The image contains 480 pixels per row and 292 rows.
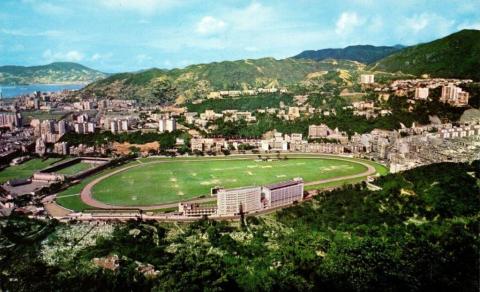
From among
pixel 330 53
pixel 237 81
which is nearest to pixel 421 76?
pixel 237 81

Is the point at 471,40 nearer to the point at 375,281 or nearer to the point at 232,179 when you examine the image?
the point at 232,179

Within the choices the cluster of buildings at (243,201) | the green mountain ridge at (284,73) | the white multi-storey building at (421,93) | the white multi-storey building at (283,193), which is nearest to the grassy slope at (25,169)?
the cluster of buildings at (243,201)

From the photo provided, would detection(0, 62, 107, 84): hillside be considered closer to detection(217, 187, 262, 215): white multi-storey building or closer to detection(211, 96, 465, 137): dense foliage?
detection(211, 96, 465, 137): dense foliage

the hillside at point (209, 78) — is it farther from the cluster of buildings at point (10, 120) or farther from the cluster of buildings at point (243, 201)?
the cluster of buildings at point (243, 201)

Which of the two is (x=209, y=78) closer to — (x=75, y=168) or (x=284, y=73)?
(x=284, y=73)

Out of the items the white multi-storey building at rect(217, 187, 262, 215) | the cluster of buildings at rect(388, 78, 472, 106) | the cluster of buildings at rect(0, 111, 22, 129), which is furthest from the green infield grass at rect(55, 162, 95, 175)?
the cluster of buildings at rect(388, 78, 472, 106)

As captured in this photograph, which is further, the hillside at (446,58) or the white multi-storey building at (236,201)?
the hillside at (446,58)
